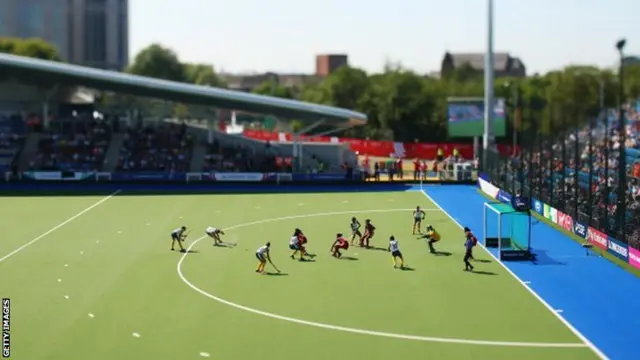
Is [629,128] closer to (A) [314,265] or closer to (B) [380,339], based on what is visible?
(A) [314,265]

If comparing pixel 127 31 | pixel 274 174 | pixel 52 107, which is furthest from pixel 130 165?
pixel 127 31

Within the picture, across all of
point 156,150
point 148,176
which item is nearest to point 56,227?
point 148,176

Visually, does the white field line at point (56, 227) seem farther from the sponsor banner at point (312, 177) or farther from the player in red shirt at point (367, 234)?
the player in red shirt at point (367, 234)

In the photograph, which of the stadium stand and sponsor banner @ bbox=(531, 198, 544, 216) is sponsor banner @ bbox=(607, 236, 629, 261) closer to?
sponsor banner @ bbox=(531, 198, 544, 216)

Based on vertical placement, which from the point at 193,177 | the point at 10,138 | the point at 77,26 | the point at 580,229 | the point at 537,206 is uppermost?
the point at 77,26

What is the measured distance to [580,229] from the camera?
114 feet

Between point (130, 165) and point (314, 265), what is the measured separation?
36.0 m

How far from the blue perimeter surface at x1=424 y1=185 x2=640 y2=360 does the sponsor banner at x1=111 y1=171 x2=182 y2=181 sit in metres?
26.9

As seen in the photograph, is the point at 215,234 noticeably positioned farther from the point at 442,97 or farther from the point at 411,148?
the point at 442,97

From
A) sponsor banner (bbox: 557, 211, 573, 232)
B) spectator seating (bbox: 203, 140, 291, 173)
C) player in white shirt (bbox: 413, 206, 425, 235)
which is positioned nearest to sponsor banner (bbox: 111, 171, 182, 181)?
spectator seating (bbox: 203, 140, 291, 173)

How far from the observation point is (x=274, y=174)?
59.6m

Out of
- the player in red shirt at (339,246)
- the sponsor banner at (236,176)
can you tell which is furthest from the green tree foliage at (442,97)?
the player in red shirt at (339,246)

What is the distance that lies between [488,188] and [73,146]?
32034mm

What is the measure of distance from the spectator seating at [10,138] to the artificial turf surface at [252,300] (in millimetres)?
25819
